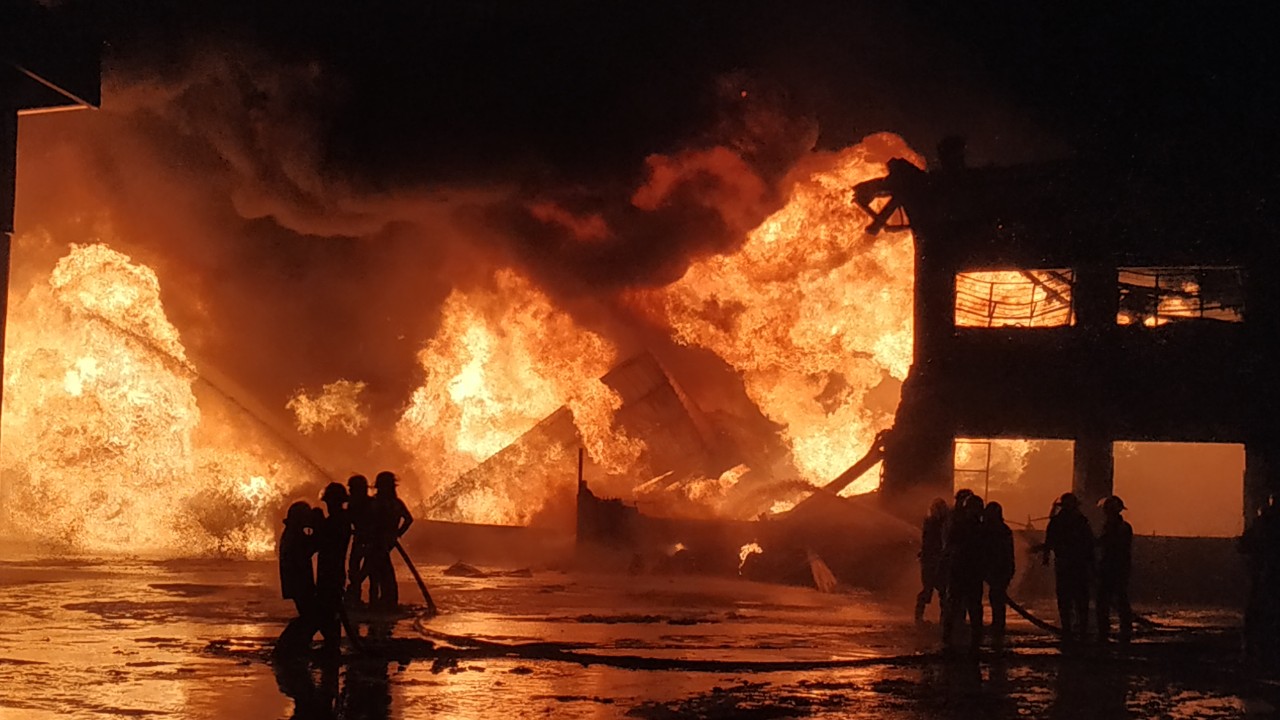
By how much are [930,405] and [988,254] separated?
123 inches

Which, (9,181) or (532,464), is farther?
(532,464)

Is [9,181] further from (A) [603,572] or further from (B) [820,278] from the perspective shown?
(B) [820,278]

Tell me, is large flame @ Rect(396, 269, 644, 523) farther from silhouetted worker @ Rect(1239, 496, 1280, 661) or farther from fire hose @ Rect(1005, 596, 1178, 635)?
silhouetted worker @ Rect(1239, 496, 1280, 661)

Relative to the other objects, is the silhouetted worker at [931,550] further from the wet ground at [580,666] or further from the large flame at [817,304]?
the large flame at [817,304]

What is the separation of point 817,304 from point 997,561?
14.9m

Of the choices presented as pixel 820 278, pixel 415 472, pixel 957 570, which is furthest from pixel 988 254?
pixel 415 472

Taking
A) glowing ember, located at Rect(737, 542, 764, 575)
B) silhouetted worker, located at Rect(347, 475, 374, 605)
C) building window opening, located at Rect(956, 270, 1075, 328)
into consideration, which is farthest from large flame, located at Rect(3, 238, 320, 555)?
building window opening, located at Rect(956, 270, 1075, 328)

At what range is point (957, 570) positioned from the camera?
14.0m

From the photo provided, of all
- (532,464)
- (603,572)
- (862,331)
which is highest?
(862,331)

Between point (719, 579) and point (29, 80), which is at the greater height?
point (29, 80)

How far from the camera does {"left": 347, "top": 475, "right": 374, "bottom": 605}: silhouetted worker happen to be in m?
15.2

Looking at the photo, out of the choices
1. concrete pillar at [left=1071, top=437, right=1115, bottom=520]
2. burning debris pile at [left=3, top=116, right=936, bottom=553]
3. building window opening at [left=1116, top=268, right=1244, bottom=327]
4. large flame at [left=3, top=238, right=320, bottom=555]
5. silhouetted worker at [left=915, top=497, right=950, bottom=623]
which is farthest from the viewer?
large flame at [left=3, top=238, right=320, bottom=555]

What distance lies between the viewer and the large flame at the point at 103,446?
103ft

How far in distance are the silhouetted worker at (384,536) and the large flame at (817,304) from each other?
14.5 meters
